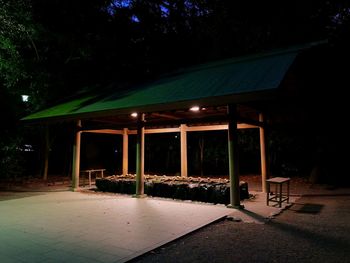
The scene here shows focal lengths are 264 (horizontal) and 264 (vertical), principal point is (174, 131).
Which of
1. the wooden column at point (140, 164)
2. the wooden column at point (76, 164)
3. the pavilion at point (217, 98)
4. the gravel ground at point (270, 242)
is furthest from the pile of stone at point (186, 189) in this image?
the gravel ground at point (270, 242)

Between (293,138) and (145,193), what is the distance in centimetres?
849

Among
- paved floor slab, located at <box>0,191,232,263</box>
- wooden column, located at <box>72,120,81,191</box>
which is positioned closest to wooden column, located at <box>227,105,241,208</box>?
paved floor slab, located at <box>0,191,232,263</box>

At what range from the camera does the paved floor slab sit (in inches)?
149

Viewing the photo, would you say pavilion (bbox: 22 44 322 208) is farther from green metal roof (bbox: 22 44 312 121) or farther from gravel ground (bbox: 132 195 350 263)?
gravel ground (bbox: 132 195 350 263)

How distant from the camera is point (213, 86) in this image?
21.8 feet

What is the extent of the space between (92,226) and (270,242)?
3.26m

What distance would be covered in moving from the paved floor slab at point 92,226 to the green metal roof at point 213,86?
2575 millimetres

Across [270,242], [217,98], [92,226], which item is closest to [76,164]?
[92,226]

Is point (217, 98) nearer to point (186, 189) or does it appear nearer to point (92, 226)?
point (186, 189)

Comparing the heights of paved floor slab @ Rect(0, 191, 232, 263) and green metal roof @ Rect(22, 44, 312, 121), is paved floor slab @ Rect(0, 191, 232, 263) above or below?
below

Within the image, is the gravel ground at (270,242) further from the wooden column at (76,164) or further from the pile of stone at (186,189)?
the wooden column at (76,164)

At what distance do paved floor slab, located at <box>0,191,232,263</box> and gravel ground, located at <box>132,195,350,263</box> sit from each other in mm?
305

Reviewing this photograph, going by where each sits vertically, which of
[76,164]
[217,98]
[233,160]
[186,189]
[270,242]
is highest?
[217,98]

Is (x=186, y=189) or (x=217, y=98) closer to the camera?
(x=217, y=98)
